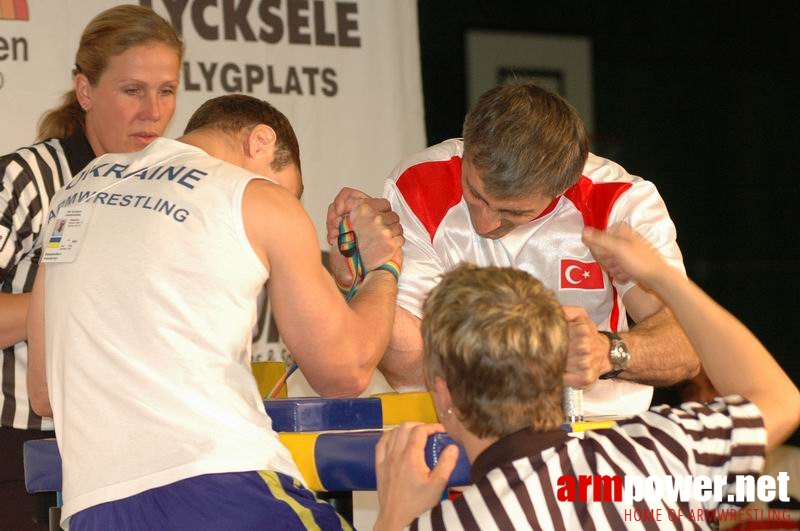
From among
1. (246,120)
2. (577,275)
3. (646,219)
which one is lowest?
(577,275)

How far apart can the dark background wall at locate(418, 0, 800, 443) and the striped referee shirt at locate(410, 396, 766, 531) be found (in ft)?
10.6

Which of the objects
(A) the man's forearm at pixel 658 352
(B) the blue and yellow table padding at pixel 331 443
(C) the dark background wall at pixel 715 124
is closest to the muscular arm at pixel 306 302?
(B) the blue and yellow table padding at pixel 331 443

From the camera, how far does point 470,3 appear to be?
4492 millimetres

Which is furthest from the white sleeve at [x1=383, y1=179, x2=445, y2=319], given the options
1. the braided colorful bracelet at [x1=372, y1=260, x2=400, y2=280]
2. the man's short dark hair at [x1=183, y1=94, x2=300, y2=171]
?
the man's short dark hair at [x1=183, y1=94, x2=300, y2=171]

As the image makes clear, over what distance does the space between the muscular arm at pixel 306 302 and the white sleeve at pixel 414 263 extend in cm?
81

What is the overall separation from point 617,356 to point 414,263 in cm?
59

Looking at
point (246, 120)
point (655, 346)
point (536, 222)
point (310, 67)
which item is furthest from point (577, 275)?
point (310, 67)

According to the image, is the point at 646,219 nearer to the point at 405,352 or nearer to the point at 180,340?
the point at 405,352

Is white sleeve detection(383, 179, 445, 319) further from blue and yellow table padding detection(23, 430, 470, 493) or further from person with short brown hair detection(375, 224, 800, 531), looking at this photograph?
person with short brown hair detection(375, 224, 800, 531)

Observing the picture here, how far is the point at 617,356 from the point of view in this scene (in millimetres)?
2375

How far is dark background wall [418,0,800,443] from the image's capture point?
189 inches

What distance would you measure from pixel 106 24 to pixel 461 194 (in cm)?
97

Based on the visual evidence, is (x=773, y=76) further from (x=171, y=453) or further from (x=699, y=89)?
(x=171, y=453)

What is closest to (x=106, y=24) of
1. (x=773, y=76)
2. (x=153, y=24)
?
(x=153, y=24)
